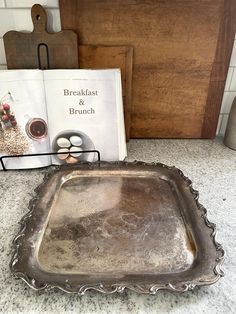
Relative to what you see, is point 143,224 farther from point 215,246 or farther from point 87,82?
point 87,82

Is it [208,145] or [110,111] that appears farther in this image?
[208,145]

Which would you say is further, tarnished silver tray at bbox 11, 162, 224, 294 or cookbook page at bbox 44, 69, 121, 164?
cookbook page at bbox 44, 69, 121, 164

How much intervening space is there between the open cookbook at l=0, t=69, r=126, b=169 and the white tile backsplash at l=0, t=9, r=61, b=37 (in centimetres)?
14

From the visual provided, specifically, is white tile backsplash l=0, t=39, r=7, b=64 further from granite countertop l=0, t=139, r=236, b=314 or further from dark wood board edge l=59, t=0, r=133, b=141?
granite countertop l=0, t=139, r=236, b=314

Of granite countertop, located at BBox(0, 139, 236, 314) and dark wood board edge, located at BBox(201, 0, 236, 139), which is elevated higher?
dark wood board edge, located at BBox(201, 0, 236, 139)

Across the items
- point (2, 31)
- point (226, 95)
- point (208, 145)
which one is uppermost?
point (2, 31)

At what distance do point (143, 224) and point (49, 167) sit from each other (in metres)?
0.32

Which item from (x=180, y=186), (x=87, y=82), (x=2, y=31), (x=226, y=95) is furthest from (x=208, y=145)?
(x=2, y=31)

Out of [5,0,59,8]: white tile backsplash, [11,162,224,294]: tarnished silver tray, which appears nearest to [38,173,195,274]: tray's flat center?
[11,162,224,294]: tarnished silver tray

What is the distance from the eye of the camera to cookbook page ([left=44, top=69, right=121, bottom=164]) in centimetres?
69

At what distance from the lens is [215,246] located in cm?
47

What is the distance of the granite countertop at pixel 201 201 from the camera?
0.40 metres

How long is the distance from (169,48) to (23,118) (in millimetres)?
421

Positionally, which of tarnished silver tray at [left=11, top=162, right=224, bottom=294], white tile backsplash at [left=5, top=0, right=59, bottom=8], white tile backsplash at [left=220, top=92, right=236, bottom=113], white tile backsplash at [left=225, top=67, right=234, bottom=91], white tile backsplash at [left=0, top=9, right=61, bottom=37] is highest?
white tile backsplash at [left=5, top=0, right=59, bottom=8]
